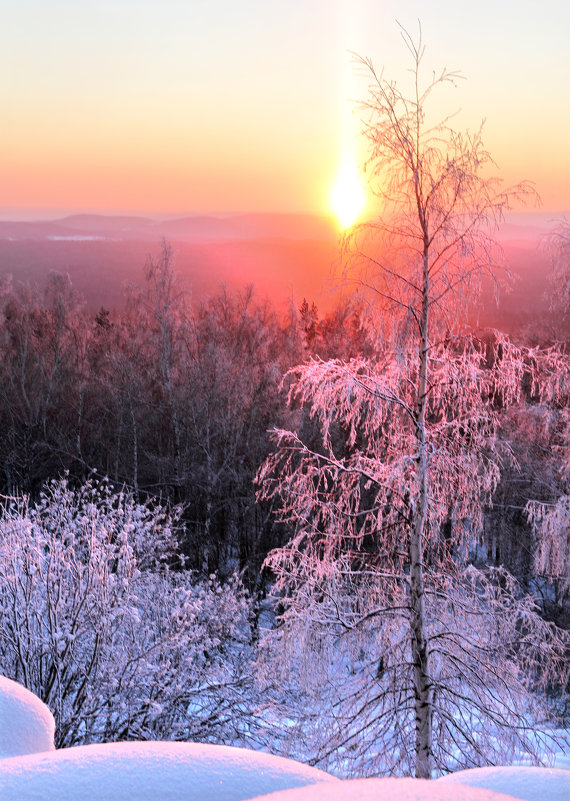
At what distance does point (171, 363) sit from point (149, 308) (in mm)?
2270

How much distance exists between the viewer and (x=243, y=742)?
11594 millimetres

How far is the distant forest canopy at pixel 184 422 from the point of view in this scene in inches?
878

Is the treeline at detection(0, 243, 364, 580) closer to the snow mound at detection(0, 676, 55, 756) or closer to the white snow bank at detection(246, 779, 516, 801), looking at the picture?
the snow mound at detection(0, 676, 55, 756)

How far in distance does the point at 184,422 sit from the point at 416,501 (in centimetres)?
1947

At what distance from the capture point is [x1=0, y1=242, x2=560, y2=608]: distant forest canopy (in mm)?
22297

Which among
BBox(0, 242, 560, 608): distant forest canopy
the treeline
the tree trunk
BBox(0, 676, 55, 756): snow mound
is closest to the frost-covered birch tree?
the tree trunk

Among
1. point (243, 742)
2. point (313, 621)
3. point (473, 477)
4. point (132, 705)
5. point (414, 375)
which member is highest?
point (414, 375)

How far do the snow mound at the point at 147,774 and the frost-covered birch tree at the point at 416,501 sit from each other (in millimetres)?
4140

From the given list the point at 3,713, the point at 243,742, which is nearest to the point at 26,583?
the point at 243,742

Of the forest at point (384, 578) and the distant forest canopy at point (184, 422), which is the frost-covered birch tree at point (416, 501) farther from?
the distant forest canopy at point (184, 422)

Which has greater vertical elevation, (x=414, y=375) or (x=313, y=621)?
(x=414, y=375)

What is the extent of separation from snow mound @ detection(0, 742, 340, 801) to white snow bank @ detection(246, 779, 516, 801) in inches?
11.8

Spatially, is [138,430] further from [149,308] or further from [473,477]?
[473,477]

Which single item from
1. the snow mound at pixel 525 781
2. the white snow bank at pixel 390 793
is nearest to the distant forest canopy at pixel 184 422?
the snow mound at pixel 525 781
